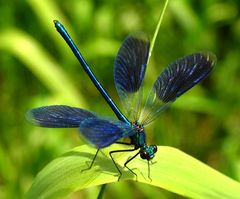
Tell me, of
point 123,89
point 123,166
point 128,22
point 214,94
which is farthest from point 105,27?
point 123,166

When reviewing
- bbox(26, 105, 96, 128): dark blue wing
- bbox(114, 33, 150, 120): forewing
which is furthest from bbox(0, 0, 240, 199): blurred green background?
bbox(26, 105, 96, 128): dark blue wing

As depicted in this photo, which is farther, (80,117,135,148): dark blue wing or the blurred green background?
the blurred green background

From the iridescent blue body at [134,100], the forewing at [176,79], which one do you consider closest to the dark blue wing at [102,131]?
the iridescent blue body at [134,100]

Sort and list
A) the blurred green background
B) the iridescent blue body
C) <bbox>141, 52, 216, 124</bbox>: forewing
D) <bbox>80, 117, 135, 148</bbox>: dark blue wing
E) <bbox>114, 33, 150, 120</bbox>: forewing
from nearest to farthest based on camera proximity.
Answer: <bbox>80, 117, 135, 148</bbox>: dark blue wing
the iridescent blue body
<bbox>141, 52, 216, 124</bbox>: forewing
<bbox>114, 33, 150, 120</bbox>: forewing
the blurred green background

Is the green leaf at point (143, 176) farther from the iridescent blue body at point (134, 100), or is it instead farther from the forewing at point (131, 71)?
the forewing at point (131, 71)

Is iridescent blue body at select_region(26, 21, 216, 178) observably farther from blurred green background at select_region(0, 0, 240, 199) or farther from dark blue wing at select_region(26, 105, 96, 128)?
blurred green background at select_region(0, 0, 240, 199)

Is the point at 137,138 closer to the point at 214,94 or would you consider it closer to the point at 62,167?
the point at 62,167
